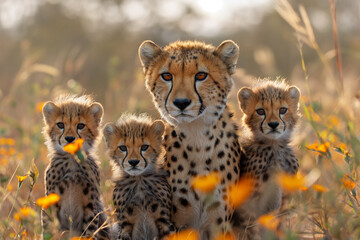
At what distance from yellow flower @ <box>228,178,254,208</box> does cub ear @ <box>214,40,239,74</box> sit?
71cm

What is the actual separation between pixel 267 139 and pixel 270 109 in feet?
0.73

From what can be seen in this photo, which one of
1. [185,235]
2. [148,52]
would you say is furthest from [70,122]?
[185,235]

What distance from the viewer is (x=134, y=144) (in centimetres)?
316

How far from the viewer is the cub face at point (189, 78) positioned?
9.79 feet

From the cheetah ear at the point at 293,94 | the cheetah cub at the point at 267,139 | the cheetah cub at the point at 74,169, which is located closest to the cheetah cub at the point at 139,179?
the cheetah cub at the point at 74,169

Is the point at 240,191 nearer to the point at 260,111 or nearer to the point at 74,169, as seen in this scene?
the point at 260,111

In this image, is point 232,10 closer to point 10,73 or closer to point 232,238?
point 10,73

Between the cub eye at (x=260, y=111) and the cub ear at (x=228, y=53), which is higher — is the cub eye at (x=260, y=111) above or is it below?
below

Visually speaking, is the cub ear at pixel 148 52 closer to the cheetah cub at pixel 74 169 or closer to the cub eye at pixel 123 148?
the cheetah cub at pixel 74 169

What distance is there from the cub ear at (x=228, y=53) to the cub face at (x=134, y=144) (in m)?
0.57

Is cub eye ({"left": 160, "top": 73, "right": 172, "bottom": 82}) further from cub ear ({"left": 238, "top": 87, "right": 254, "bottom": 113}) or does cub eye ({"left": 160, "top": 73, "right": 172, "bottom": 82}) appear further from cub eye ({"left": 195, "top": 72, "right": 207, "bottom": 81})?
cub ear ({"left": 238, "top": 87, "right": 254, "bottom": 113})

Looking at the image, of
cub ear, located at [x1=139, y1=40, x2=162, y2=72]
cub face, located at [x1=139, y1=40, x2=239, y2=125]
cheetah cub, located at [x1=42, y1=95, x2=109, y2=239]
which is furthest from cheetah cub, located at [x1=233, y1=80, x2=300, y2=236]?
cheetah cub, located at [x1=42, y1=95, x2=109, y2=239]

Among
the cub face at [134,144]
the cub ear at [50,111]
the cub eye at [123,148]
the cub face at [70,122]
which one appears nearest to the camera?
the cub face at [134,144]

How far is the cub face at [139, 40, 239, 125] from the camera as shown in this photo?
298 centimetres
